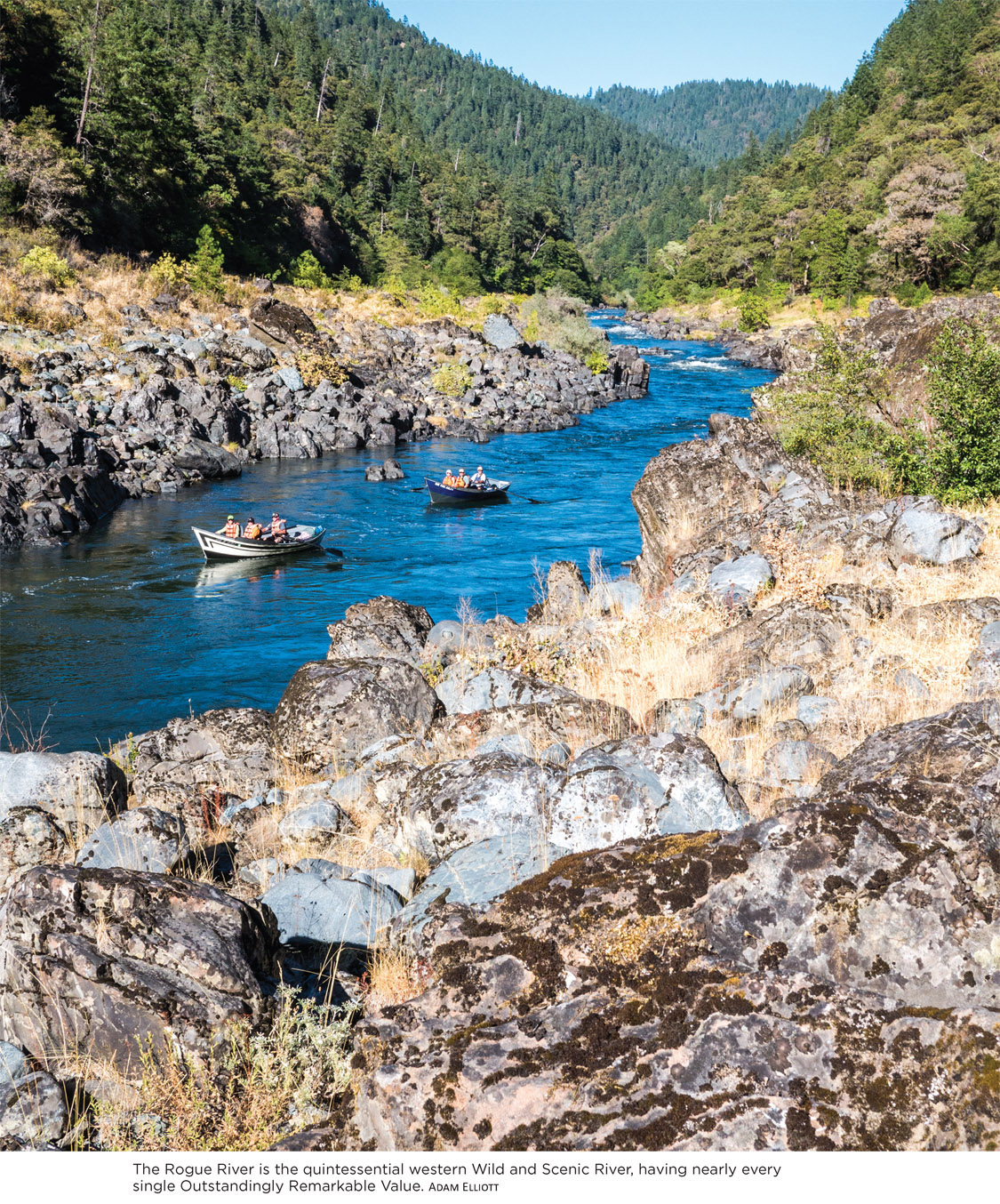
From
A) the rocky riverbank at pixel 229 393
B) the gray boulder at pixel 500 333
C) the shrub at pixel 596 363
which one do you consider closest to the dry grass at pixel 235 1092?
Result: the rocky riverbank at pixel 229 393

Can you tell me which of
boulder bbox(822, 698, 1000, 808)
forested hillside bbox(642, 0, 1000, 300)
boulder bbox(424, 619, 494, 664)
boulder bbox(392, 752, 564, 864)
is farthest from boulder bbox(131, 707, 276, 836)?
forested hillside bbox(642, 0, 1000, 300)

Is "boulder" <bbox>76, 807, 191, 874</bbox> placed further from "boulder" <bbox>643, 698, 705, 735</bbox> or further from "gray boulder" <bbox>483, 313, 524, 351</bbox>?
"gray boulder" <bbox>483, 313, 524, 351</bbox>

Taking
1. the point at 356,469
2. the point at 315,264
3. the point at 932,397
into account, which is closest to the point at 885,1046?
the point at 932,397

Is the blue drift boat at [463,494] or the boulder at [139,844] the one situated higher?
the blue drift boat at [463,494]

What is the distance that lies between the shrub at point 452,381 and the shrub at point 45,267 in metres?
18.7

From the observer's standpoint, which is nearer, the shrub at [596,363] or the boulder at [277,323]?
the boulder at [277,323]

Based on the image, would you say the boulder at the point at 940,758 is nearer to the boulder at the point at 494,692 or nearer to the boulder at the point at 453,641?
the boulder at the point at 494,692

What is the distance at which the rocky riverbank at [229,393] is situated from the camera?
29.4 metres

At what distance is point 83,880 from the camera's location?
5000mm

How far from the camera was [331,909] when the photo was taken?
242 inches

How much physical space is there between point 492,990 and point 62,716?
1437cm

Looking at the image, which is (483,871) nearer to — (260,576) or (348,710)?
(348,710)

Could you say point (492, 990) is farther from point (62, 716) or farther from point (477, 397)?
point (477, 397)

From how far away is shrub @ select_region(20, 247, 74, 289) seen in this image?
40875 mm
